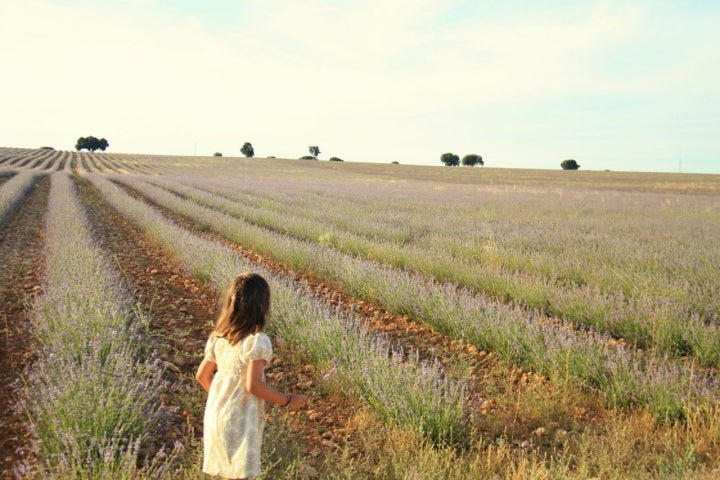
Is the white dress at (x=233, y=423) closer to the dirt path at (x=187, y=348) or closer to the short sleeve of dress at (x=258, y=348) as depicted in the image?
the short sleeve of dress at (x=258, y=348)

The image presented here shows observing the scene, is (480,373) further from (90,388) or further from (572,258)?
(572,258)

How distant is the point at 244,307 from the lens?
219 centimetres

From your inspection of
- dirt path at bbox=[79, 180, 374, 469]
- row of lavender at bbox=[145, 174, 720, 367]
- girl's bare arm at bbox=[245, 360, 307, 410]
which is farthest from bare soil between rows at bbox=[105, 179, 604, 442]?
girl's bare arm at bbox=[245, 360, 307, 410]

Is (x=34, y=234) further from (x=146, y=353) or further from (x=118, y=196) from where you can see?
(x=146, y=353)

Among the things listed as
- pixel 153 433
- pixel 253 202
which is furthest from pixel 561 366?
pixel 253 202

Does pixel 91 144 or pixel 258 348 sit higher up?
pixel 91 144

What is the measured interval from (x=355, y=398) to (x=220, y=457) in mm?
1409

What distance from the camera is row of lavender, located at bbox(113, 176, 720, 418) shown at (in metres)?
3.11

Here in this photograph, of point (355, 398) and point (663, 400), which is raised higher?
point (663, 400)

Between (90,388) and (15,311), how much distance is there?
3.41m

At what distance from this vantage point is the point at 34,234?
10789mm

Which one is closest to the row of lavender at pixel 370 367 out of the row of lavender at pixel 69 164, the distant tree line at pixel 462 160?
the row of lavender at pixel 69 164

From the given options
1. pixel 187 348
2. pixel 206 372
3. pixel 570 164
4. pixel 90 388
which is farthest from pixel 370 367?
pixel 570 164

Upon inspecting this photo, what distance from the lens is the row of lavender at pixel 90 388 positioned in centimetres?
244
